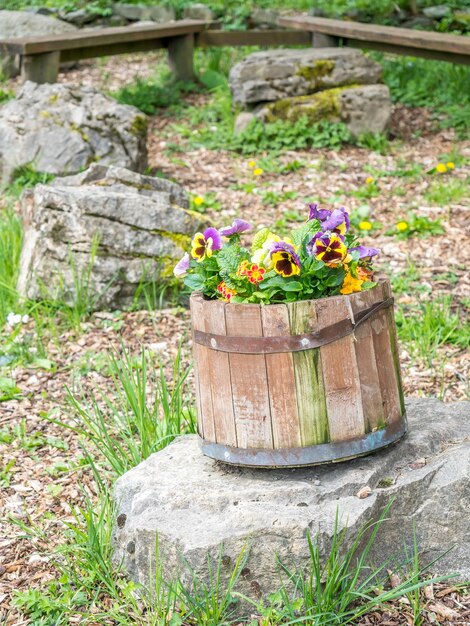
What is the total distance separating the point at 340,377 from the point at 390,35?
5.73m

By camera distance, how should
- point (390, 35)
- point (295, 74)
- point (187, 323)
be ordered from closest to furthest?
point (187, 323) → point (295, 74) → point (390, 35)

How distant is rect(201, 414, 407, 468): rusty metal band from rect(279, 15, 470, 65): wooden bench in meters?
5.09

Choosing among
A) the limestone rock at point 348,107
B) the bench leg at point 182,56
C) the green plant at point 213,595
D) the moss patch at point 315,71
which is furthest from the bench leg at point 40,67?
the green plant at point 213,595

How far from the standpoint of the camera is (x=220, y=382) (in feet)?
8.77

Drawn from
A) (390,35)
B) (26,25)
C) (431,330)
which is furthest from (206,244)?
(26,25)

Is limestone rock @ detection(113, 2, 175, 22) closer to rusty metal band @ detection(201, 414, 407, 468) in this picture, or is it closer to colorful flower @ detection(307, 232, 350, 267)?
colorful flower @ detection(307, 232, 350, 267)

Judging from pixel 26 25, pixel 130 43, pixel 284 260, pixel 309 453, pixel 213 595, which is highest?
pixel 26 25

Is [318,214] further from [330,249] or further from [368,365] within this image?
[368,365]

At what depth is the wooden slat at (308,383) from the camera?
8.35 ft

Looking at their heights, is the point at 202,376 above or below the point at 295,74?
below

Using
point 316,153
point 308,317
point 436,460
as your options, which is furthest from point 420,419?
point 316,153

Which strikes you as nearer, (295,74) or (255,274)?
(255,274)

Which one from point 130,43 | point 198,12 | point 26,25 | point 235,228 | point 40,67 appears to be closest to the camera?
point 235,228

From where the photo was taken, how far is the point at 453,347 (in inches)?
167
